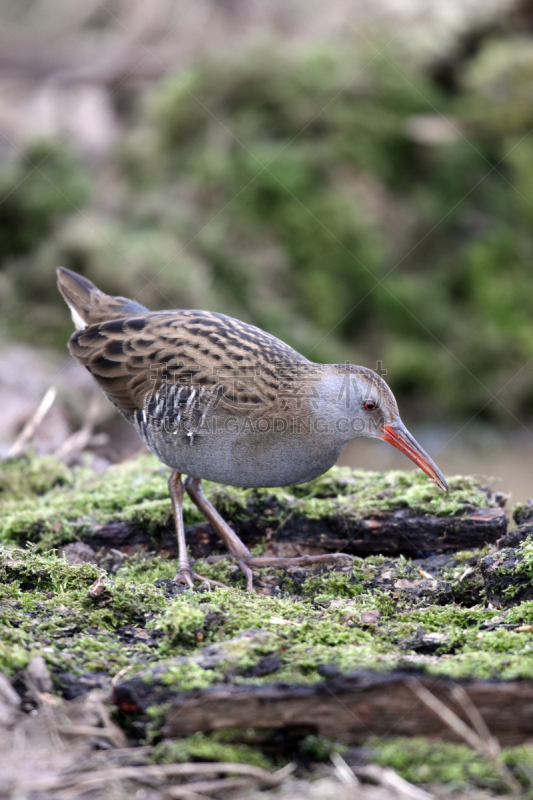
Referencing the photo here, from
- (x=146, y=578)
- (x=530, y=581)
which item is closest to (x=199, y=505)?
(x=146, y=578)

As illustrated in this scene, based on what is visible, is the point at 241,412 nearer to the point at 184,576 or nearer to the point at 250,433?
the point at 250,433

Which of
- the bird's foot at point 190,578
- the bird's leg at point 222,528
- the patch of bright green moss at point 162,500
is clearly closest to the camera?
the bird's foot at point 190,578

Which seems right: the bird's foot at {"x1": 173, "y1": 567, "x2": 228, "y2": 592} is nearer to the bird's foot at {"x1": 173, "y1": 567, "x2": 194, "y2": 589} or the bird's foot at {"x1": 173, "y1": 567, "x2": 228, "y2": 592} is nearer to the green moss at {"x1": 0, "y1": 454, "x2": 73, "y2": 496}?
the bird's foot at {"x1": 173, "y1": 567, "x2": 194, "y2": 589}

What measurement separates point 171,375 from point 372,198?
6675 mm

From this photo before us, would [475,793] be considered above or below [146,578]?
above

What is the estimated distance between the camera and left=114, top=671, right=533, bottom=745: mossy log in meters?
2.26

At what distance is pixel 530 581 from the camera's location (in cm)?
313

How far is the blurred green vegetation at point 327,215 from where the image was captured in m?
8.62

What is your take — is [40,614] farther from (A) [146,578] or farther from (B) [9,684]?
(A) [146,578]

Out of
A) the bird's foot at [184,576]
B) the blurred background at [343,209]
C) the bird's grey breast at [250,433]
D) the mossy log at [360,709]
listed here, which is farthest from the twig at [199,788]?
the blurred background at [343,209]

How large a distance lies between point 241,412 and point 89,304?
1.68 m

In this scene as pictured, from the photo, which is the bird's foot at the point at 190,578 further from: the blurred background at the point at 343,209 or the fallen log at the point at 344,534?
the blurred background at the point at 343,209

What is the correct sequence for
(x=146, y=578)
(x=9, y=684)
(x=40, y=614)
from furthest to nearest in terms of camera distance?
(x=146, y=578)
(x=40, y=614)
(x=9, y=684)

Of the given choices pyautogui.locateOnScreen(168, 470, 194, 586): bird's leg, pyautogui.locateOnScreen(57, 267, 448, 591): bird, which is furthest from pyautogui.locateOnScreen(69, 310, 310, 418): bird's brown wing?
pyautogui.locateOnScreen(168, 470, 194, 586): bird's leg
